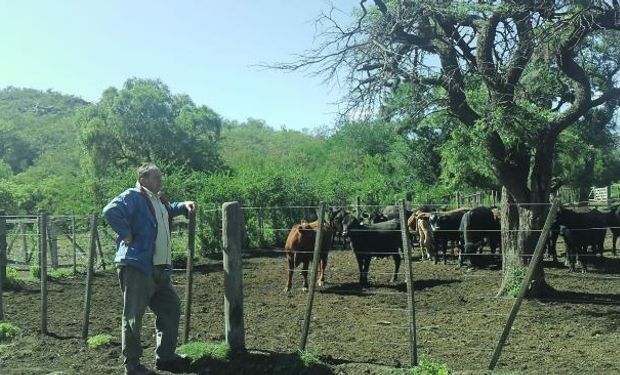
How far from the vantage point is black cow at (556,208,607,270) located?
1462cm

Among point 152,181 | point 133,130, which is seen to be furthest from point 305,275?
point 133,130

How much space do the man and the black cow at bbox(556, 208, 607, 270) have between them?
34.3 feet

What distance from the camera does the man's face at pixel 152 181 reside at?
6.67m

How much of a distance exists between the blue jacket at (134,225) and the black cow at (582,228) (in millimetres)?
10777

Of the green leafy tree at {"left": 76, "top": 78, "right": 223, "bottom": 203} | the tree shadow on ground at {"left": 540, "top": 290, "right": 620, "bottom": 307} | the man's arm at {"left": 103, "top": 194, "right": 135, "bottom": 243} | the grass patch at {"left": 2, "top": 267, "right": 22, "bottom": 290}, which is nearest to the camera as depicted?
the man's arm at {"left": 103, "top": 194, "right": 135, "bottom": 243}

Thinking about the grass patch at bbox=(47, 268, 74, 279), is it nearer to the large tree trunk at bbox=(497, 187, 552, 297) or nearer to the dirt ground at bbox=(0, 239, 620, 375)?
→ the dirt ground at bbox=(0, 239, 620, 375)

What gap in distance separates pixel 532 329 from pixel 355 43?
5263 mm

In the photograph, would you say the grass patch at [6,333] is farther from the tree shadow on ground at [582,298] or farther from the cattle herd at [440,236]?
the tree shadow on ground at [582,298]

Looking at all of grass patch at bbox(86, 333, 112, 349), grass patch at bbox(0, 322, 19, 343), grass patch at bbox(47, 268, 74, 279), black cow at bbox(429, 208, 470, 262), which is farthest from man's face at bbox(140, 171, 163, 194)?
black cow at bbox(429, 208, 470, 262)

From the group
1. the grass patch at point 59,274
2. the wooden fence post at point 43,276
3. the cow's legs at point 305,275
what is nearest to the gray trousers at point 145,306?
the wooden fence post at point 43,276

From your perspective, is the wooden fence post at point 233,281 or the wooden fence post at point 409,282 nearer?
the wooden fence post at point 409,282

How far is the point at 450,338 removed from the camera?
8008mm

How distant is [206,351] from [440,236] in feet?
38.6

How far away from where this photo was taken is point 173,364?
6766 millimetres
